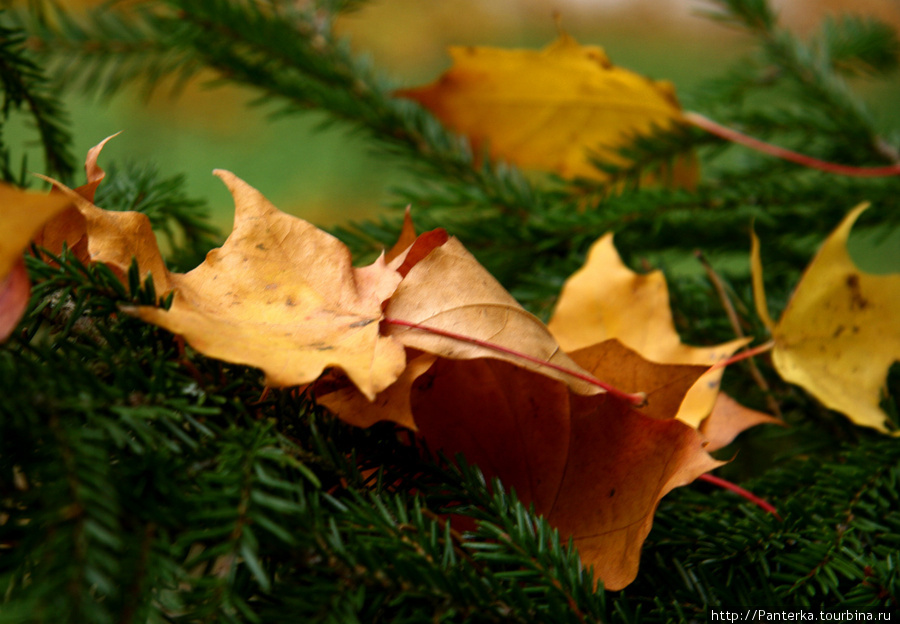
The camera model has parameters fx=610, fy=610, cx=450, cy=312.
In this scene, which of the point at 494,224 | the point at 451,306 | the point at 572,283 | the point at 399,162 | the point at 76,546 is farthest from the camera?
the point at 399,162

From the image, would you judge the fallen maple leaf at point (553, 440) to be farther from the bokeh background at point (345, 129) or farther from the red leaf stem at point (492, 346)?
the bokeh background at point (345, 129)

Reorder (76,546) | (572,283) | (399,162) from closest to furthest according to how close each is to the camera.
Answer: (76,546)
(572,283)
(399,162)

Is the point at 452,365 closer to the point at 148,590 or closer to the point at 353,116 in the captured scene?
the point at 148,590

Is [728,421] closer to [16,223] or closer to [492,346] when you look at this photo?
[492,346]

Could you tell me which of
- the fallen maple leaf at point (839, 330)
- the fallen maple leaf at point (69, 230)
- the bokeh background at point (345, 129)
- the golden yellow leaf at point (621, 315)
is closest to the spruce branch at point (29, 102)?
the fallen maple leaf at point (69, 230)

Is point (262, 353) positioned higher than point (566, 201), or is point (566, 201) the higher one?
point (262, 353)

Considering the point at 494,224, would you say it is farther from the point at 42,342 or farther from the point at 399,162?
the point at 42,342

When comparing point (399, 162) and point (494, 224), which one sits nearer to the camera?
point (494, 224)

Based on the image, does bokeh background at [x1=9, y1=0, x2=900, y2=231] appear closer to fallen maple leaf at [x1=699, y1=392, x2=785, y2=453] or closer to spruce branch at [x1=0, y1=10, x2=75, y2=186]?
spruce branch at [x1=0, y1=10, x2=75, y2=186]

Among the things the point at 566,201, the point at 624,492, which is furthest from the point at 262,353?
the point at 566,201
